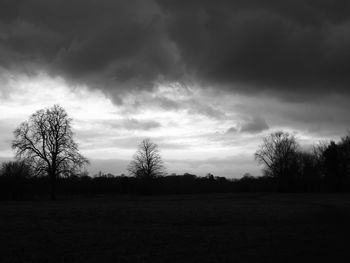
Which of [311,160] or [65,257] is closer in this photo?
[65,257]

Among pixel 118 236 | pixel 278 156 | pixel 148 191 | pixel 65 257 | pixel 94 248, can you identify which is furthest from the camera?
pixel 278 156

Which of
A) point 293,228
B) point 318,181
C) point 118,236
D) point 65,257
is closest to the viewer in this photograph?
point 65,257

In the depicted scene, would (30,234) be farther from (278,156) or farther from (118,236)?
(278,156)

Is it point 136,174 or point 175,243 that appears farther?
point 136,174

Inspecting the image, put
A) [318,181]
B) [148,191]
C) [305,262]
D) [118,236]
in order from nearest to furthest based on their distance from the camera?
[305,262]
[118,236]
[148,191]
[318,181]

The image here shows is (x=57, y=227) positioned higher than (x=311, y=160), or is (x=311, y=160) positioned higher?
(x=311, y=160)

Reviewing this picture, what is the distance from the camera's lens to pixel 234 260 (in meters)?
11.8

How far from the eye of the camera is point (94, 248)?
14.2m

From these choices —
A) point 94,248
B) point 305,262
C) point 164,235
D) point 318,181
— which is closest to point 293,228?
point 164,235

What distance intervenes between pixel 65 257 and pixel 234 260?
5.64 metres

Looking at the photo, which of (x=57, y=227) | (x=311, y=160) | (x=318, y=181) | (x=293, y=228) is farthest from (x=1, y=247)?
(x=311, y=160)

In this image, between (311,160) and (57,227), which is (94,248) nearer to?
(57,227)

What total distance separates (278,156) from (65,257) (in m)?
104

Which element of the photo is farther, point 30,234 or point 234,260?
point 30,234
